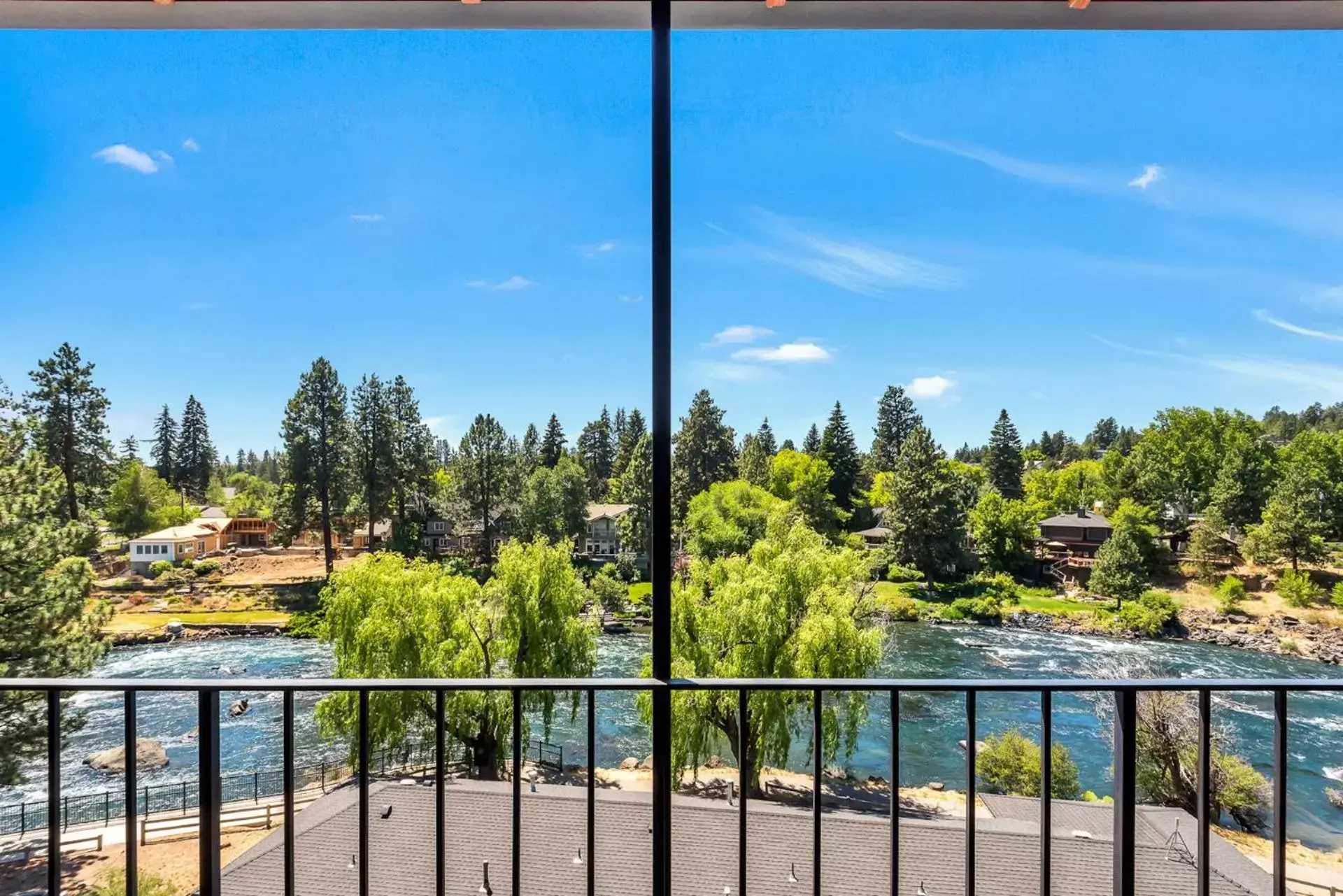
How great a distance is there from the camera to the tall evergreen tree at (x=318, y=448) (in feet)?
25.3

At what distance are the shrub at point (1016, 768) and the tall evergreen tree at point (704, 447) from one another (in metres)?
4.64

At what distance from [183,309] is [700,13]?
11831mm

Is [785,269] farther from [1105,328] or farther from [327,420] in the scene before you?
[327,420]

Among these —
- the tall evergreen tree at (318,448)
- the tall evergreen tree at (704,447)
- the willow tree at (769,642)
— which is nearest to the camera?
the willow tree at (769,642)

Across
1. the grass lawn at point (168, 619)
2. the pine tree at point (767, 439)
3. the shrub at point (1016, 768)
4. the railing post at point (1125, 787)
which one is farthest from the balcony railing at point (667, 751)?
the pine tree at point (767, 439)

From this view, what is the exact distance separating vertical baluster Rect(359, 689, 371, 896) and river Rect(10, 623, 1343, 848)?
621 centimetres

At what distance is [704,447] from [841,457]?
2.19 m

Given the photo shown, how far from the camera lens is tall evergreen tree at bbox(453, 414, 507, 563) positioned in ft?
27.8

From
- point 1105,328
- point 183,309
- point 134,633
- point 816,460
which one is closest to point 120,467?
point 134,633

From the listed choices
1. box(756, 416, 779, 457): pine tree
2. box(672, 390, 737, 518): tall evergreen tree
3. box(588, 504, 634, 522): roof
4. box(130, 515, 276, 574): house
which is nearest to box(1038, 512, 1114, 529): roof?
box(756, 416, 779, 457): pine tree

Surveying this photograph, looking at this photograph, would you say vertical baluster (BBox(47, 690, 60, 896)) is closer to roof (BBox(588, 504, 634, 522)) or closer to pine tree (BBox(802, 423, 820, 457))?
roof (BBox(588, 504, 634, 522))

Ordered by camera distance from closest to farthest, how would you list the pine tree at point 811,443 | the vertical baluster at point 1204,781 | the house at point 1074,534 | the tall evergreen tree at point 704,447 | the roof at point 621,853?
1. the vertical baluster at point 1204,781
2. the roof at point 621,853
3. the house at point 1074,534
4. the tall evergreen tree at point 704,447
5. the pine tree at point 811,443

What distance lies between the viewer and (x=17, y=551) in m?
5.49

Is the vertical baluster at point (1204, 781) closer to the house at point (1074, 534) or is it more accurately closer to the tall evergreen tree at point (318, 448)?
the house at point (1074, 534)
